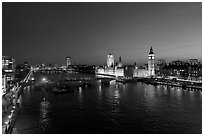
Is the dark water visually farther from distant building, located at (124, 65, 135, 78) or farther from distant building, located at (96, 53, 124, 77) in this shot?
distant building, located at (96, 53, 124, 77)

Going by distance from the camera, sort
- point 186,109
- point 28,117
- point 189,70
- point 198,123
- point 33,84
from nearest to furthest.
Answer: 1. point 198,123
2. point 28,117
3. point 186,109
4. point 33,84
5. point 189,70

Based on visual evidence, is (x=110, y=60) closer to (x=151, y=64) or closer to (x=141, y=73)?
(x=141, y=73)

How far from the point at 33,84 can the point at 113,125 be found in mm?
12693

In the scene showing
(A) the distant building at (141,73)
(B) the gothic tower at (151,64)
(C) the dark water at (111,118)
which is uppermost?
(B) the gothic tower at (151,64)

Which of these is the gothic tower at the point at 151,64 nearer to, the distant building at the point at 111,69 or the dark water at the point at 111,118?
the distant building at the point at 111,69

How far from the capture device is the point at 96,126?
22.3 feet

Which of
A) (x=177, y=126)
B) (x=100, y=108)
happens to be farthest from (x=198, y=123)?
(x=100, y=108)

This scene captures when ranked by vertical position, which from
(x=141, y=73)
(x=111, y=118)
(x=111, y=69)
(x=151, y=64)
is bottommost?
(x=111, y=118)

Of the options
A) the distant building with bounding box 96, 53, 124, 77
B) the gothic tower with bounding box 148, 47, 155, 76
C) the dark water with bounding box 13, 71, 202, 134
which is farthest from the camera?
the distant building with bounding box 96, 53, 124, 77

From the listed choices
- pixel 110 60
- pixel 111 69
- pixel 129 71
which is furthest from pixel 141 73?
pixel 110 60

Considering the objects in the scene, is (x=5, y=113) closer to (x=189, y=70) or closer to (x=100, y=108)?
(x=100, y=108)

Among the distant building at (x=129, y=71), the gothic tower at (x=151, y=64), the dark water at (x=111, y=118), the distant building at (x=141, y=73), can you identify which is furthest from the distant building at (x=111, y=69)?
the dark water at (x=111, y=118)

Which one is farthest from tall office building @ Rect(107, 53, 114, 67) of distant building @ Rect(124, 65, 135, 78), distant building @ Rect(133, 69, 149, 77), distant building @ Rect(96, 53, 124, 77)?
distant building @ Rect(133, 69, 149, 77)

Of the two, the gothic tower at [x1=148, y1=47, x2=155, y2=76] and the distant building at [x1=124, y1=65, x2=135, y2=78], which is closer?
the gothic tower at [x1=148, y1=47, x2=155, y2=76]
